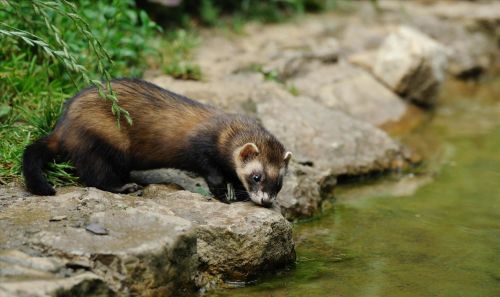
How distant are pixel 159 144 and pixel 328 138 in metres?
2.61

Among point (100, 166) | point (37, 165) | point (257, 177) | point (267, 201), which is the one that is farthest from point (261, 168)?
point (37, 165)

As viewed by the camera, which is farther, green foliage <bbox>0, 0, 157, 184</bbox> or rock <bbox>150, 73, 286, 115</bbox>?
rock <bbox>150, 73, 286, 115</bbox>

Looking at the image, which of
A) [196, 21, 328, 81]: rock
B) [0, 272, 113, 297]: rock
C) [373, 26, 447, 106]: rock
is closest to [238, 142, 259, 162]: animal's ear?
[0, 272, 113, 297]: rock

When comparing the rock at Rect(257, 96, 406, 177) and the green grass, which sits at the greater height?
the green grass

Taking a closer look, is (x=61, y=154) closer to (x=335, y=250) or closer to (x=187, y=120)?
(x=187, y=120)

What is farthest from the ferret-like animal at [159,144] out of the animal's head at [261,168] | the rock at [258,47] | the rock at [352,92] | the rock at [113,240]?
the rock at [352,92]

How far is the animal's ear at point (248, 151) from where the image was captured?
5.54 m

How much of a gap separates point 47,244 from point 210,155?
178 cm

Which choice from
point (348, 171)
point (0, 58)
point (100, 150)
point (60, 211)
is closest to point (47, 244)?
point (60, 211)

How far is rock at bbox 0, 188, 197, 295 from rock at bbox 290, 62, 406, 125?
477 cm

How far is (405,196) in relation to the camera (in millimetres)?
7094

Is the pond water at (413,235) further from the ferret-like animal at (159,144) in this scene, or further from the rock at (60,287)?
the rock at (60,287)

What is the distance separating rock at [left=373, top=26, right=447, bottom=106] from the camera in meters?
10.3

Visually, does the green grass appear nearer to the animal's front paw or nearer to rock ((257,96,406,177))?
the animal's front paw
